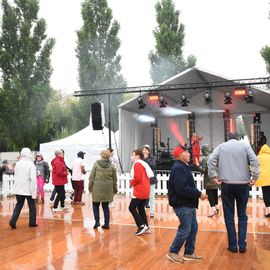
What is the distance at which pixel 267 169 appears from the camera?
7.75 m

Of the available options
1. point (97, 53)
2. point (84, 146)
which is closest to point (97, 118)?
point (84, 146)

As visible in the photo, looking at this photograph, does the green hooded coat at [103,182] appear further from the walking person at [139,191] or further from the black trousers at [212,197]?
the black trousers at [212,197]

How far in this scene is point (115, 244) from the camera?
5758 mm

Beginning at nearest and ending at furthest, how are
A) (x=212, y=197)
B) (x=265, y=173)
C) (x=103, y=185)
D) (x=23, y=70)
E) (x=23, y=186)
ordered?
(x=103, y=185), (x=23, y=186), (x=265, y=173), (x=212, y=197), (x=23, y=70)

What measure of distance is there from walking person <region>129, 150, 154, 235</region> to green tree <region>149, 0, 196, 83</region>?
921 inches

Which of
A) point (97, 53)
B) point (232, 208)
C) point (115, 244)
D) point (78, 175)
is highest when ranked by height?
point (97, 53)

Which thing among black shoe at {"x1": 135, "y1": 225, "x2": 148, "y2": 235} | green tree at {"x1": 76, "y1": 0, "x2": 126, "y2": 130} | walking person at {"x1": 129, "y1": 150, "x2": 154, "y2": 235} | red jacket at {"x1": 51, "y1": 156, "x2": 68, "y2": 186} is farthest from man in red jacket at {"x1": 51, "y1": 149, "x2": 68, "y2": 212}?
green tree at {"x1": 76, "y1": 0, "x2": 126, "y2": 130}

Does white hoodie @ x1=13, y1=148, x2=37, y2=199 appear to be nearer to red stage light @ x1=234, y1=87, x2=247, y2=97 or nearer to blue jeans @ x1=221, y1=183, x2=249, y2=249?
blue jeans @ x1=221, y1=183, x2=249, y2=249

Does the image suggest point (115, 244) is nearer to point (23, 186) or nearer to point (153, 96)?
point (23, 186)

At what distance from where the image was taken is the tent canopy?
15.6 metres

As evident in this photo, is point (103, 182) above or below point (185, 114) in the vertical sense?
below

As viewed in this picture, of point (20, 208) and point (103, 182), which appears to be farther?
point (20, 208)

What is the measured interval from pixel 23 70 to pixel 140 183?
22358 millimetres

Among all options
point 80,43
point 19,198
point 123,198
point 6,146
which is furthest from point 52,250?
point 6,146
